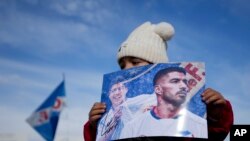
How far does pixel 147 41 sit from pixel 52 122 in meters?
10.2

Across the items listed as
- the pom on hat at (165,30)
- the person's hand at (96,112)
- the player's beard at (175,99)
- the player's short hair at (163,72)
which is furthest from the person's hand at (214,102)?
the pom on hat at (165,30)

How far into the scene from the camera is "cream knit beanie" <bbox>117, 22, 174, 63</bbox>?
8.68ft

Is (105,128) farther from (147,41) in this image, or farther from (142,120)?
(147,41)

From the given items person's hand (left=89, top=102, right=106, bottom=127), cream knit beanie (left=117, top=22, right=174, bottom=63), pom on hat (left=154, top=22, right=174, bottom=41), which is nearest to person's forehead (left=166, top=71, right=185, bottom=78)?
person's hand (left=89, top=102, right=106, bottom=127)

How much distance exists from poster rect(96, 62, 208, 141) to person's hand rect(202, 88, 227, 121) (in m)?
0.03

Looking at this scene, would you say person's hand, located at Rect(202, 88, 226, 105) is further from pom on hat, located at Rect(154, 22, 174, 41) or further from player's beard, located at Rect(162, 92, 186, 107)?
pom on hat, located at Rect(154, 22, 174, 41)

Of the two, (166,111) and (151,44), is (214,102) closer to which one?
(166,111)

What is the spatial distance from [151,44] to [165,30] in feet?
0.43

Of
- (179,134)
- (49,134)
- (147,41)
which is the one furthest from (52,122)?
(179,134)

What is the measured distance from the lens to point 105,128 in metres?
2.18

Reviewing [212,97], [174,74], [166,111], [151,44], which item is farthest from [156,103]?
[151,44]

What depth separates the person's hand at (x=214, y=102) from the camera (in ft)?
6.40

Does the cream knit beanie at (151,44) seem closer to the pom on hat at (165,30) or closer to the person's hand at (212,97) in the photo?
the pom on hat at (165,30)

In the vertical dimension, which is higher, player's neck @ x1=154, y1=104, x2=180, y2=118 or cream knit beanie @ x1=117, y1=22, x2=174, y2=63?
cream knit beanie @ x1=117, y1=22, x2=174, y2=63
